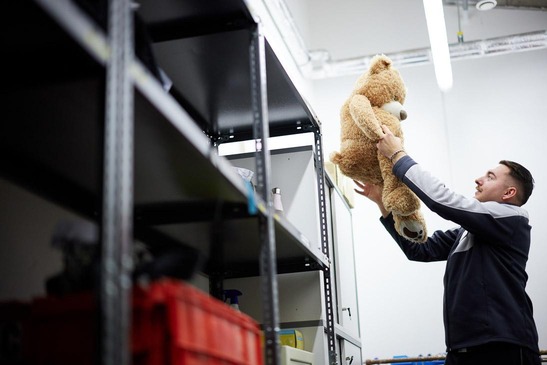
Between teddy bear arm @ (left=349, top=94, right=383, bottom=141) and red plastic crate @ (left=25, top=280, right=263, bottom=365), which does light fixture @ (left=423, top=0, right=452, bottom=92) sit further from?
red plastic crate @ (left=25, top=280, right=263, bottom=365)

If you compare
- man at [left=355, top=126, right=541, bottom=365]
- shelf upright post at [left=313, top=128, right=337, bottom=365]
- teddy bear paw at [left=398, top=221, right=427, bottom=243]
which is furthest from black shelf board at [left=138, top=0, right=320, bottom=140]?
teddy bear paw at [left=398, top=221, right=427, bottom=243]

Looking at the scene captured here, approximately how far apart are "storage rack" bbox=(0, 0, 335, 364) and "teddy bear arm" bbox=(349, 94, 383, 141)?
201mm

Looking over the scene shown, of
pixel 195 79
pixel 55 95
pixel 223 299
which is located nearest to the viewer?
pixel 55 95

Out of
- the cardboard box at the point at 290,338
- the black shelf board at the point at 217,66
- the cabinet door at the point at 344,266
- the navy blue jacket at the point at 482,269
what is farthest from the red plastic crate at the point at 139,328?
the cabinet door at the point at 344,266

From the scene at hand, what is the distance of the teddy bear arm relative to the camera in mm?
2338

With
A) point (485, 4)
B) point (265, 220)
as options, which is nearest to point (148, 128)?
point (265, 220)

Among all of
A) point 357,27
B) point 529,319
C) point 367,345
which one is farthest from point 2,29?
point 357,27

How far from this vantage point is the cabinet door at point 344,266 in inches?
111

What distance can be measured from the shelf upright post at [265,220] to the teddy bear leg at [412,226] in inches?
37.3

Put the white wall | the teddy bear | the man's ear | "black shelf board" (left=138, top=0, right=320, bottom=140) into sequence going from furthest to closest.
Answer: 1. the white wall
2. the man's ear
3. the teddy bear
4. "black shelf board" (left=138, top=0, right=320, bottom=140)

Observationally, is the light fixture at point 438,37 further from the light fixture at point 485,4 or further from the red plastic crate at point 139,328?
the red plastic crate at point 139,328

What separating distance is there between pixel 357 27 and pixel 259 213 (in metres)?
4.41

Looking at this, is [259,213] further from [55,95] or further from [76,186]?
[55,95]

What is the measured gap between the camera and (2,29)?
1.06 metres
